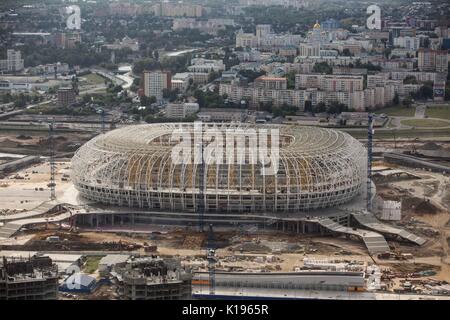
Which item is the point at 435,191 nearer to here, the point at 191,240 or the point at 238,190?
the point at 238,190

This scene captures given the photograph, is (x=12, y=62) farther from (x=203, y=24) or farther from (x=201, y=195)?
(x=201, y=195)

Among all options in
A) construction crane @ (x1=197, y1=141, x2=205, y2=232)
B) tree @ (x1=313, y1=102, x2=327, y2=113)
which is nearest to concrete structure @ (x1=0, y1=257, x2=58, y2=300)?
construction crane @ (x1=197, y1=141, x2=205, y2=232)

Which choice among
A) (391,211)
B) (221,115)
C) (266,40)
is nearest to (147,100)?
(221,115)

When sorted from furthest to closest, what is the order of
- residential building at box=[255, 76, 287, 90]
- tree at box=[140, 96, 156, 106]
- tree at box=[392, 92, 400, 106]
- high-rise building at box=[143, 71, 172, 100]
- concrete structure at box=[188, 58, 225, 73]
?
concrete structure at box=[188, 58, 225, 73] → high-rise building at box=[143, 71, 172, 100] → residential building at box=[255, 76, 287, 90] → tree at box=[392, 92, 400, 106] → tree at box=[140, 96, 156, 106]

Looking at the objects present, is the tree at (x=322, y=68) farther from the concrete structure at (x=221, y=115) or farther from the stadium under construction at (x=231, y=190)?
the stadium under construction at (x=231, y=190)

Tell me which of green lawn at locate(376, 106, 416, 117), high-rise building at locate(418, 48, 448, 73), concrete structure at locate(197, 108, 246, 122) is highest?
high-rise building at locate(418, 48, 448, 73)

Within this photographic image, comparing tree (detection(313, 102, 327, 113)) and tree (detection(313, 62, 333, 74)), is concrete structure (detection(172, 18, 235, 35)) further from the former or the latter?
tree (detection(313, 102, 327, 113))

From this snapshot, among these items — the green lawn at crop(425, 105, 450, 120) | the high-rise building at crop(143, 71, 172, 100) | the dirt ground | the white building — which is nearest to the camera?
the dirt ground
